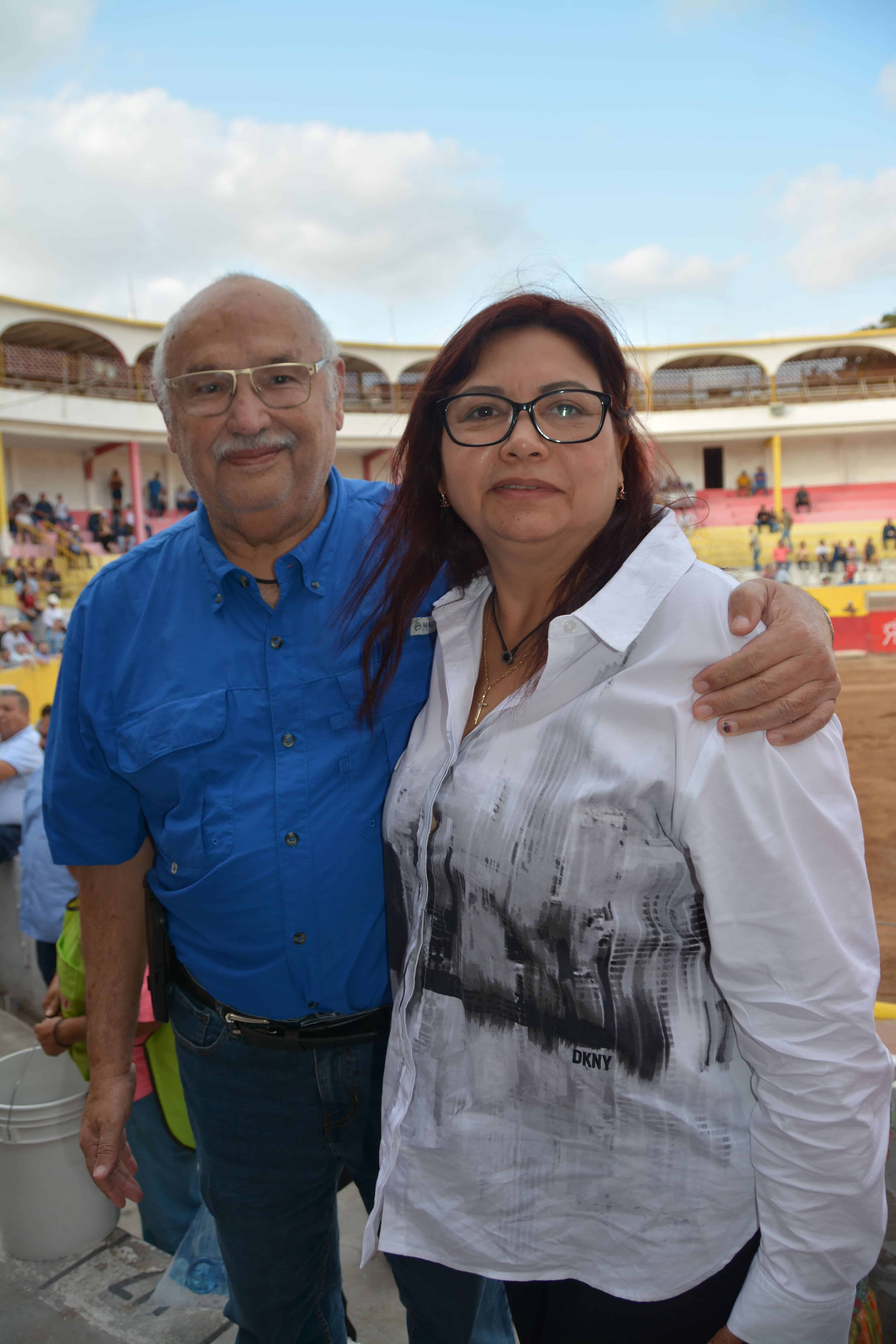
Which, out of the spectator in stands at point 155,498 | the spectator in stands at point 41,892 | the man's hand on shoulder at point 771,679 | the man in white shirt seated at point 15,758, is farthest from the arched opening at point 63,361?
the man's hand on shoulder at point 771,679

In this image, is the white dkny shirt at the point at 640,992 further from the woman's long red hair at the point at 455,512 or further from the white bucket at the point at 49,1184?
the white bucket at the point at 49,1184

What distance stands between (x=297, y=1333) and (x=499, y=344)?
208 cm

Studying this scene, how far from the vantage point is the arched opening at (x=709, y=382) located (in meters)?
31.6

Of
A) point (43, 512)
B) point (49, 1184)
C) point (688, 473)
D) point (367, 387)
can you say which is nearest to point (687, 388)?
point (688, 473)

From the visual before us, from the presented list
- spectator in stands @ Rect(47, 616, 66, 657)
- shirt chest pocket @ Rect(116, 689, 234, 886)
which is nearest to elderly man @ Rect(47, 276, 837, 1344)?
shirt chest pocket @ Rect(116, 689, 234, 886)

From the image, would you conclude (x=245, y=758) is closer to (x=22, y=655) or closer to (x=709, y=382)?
(x=22, y=655)

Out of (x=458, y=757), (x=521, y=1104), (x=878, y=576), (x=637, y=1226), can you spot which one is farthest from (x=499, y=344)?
(x=878, y=576)

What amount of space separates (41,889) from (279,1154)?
2.57 meters

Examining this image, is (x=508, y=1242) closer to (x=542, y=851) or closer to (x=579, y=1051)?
(x=579, y=1051)

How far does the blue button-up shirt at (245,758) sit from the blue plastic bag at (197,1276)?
3.46 ft

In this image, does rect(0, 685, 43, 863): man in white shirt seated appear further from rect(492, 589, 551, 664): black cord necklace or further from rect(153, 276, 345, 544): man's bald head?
rect(492, 589, 551, 664): black cord necklace

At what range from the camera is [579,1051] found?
1313 millimetres

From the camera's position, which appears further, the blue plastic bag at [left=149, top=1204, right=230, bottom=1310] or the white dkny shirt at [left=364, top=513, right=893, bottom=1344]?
the blue plastic bag at [left=149, top=1204, right=230, bottom=1310]

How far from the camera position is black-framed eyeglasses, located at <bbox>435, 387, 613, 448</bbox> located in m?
1.38
